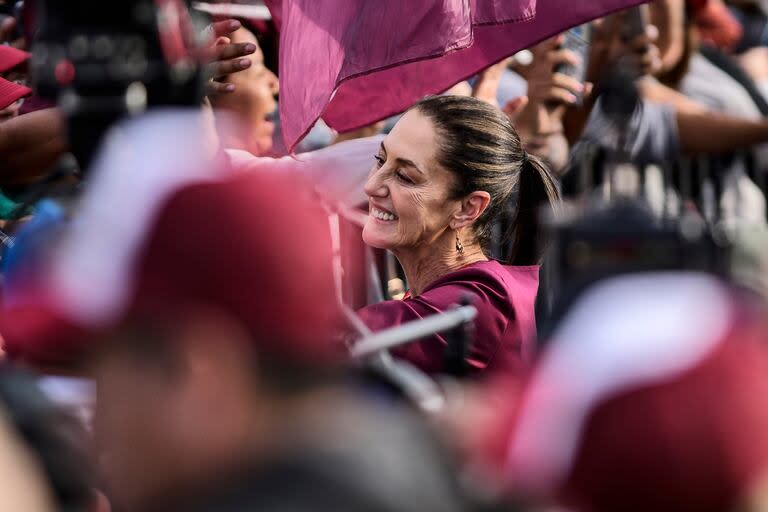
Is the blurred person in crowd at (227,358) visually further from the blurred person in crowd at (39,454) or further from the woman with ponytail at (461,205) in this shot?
the woman with ponytail at (461,205)

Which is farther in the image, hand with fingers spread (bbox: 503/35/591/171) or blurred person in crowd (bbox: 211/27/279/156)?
hand with fingers spread (bbox: 503/35/591/171)

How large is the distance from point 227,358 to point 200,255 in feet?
0.39

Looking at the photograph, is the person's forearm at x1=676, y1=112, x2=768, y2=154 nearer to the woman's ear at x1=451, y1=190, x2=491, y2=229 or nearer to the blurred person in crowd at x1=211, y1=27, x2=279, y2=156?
the blurred person in crowd at x1=211, y1=27, x2=279, y2=156

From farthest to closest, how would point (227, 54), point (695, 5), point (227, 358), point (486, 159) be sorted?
point (695, 5) → point (227, 54) → point (486, 159) → point (227, 358)

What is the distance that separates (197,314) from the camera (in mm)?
1401

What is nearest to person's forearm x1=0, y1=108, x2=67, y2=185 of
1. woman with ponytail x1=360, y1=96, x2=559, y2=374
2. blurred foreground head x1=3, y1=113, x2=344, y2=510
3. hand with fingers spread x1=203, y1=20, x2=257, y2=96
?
hand with fingers spread x1=203, y1=20, x2=257, y2=96

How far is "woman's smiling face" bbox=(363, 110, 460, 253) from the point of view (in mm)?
3355

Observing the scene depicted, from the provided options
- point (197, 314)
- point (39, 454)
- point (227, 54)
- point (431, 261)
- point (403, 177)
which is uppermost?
point (197, 314)

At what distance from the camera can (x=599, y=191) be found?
4.88 meters

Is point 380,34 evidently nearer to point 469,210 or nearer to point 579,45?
point 469,210

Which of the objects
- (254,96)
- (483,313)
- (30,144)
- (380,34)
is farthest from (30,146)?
(483,313)

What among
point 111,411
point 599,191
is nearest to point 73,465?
point 111,411

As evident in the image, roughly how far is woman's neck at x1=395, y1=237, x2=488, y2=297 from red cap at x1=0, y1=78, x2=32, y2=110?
1.42 metres

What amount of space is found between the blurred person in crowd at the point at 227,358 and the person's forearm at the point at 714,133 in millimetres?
3824
